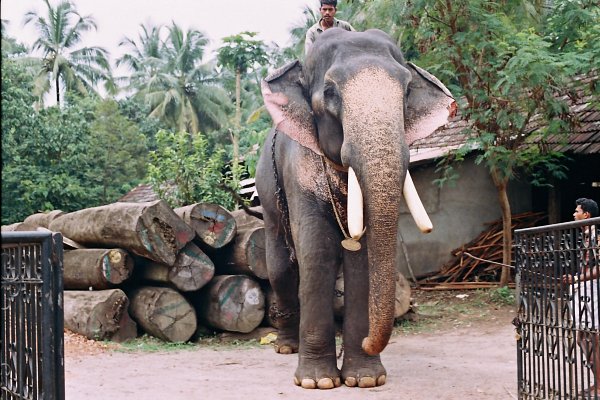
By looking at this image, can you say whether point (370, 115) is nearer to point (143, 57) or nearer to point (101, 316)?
point (101, 316)

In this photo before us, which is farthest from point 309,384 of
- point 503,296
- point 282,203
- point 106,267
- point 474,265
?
point 474,265

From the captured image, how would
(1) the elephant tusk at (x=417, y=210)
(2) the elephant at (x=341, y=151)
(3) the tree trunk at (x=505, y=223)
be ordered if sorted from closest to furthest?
(1) the elephant tusk at (x=417, y=210), (2) the elephant at (x=341, y=151), (3) the tree trunk at (x=505, y=223)

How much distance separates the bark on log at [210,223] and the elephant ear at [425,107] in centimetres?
369

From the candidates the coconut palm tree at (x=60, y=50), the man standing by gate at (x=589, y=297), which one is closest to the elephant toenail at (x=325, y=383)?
the man standing by gate at (x=589, y=297)

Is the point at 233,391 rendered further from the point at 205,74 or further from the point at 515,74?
the point at 205,74

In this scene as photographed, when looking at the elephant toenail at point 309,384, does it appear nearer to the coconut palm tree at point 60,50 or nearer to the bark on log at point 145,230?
the bark on log at point 145,230

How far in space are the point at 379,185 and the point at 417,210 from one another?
327 millimetres

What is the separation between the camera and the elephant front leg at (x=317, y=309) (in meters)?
6.10

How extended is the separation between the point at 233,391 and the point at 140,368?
146 centimetres

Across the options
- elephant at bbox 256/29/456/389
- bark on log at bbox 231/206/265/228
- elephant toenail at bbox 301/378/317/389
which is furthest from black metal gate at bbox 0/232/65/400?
bark on log at bbox 231/206/265/228

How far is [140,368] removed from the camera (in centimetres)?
719

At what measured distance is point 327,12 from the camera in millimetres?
7148

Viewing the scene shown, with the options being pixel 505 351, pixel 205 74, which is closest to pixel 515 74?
pixel 505 351

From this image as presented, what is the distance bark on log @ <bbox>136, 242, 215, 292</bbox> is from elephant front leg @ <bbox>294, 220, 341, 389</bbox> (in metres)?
3.05
